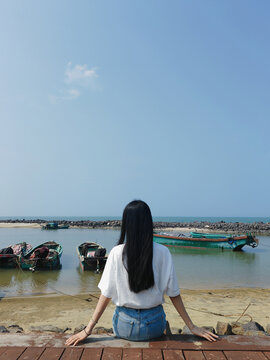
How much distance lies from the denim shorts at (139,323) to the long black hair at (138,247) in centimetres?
26

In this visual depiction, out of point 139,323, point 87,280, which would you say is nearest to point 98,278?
point 87,280

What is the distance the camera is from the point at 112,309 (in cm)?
840

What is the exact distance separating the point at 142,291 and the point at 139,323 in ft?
1.13

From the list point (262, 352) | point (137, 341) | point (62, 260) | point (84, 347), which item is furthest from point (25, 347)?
point (62, 260)

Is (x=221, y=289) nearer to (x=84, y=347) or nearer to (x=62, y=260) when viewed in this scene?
(x=84, y=347)

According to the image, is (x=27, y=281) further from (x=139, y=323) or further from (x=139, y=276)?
(x=139, y=276)

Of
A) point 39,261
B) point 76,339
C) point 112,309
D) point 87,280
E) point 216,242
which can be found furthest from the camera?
point 216,242

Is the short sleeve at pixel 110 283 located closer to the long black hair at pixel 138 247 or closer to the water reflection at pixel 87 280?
the long black hair at pixel 138 247

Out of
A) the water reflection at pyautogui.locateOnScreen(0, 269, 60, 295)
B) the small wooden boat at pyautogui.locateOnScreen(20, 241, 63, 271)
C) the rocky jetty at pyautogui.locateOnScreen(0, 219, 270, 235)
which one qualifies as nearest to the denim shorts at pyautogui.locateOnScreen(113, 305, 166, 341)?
the water reflection at pyautogui.locateOnScreen(0, 269, 60, 295)

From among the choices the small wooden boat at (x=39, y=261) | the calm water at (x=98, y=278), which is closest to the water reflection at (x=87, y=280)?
the calm water at (x=98, y=278)

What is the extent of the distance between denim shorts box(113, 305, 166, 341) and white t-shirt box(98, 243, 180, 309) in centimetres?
8

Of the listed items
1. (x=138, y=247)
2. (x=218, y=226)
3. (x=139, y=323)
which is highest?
(x=138, y=247)

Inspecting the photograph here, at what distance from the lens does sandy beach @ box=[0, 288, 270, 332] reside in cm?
740

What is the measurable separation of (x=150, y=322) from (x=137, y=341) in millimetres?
301
